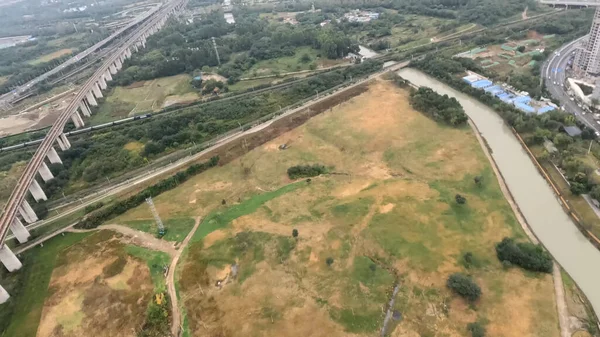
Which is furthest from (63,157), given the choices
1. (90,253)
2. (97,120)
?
(90,253)

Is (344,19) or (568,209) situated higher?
(344,19)

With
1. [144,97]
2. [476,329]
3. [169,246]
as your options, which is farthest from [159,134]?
[476,329]

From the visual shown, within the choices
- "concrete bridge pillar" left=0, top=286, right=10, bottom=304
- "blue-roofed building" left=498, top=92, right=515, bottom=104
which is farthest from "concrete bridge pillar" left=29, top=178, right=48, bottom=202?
"blue-roofed building" left=498, top=92, right=515, bottom=104

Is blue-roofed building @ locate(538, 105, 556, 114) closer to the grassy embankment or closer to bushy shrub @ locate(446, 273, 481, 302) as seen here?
bushy shrub @ locate(446, 273, 481, 302)

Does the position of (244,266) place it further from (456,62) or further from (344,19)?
(344,19)

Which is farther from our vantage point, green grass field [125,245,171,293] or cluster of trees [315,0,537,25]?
cluster of trees [315,0,537,25]

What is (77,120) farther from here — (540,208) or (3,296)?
(540,208)
